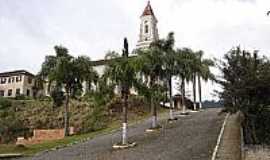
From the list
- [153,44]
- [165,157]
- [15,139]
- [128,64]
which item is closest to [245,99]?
[165,157]

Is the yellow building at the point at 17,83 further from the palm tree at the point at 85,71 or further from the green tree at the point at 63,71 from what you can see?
the palm tree at the point at 85,71

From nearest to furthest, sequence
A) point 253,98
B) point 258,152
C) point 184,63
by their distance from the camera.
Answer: point 258,152 → point 253,98 → point 184,63

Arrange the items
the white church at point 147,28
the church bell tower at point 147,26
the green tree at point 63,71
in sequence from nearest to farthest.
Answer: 1. the green tree at point 63,71
2. the white church at point 147,28
3. the church bell tower at point 147,26

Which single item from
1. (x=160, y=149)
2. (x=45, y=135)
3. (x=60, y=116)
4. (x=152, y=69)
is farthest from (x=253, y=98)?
(x=60, y=116)

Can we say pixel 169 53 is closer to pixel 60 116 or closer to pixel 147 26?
pixel 60 116

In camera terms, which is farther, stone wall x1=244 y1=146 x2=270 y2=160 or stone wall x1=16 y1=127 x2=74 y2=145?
stone wall x1=16 y1=127 x2=74 y2=145

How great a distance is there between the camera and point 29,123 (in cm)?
4875

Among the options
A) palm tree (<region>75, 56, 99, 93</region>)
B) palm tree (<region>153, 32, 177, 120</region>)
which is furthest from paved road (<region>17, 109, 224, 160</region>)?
palm tree (<region>75, 56, 99, 93</region>)

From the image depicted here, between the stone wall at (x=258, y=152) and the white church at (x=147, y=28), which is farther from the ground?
the white church at (x=147, y=28)

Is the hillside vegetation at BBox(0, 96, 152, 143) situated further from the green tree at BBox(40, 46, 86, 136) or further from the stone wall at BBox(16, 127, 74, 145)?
the green tree at BBox(40, 46, 86, 136)

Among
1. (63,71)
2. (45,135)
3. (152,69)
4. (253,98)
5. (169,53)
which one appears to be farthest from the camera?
(45,135)

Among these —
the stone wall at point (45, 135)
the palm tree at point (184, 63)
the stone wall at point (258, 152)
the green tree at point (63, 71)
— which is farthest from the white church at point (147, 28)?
the stone wall at point (258, 152)

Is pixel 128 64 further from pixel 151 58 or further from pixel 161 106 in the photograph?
pixel 161 106

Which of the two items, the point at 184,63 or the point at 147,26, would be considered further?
the point at 147,26
